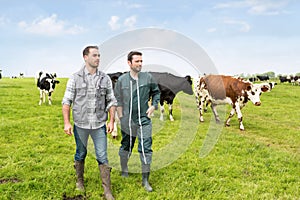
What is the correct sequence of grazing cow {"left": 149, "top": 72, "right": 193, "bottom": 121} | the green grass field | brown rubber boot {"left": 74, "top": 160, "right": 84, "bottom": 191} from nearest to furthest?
brown rubber boot {"left": 74, "top": 160, "right": 84, "bottom": 191}
the green grass field
grazing cow {"left": 149, "top": 72, "right": 193, "bottom": 121}

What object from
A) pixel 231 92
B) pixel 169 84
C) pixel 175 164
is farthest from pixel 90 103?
pixel 169 84

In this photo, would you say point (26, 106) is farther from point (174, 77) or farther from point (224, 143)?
point (224, 143)

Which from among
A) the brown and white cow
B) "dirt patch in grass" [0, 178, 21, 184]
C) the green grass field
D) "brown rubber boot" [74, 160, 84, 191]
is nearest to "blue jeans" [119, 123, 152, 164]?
the green grass field

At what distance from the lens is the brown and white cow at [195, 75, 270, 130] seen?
39.4 feet

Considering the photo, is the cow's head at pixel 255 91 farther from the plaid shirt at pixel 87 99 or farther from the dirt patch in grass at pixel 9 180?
the dirt patch in grass at pixel 9 180

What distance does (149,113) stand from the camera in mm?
5645

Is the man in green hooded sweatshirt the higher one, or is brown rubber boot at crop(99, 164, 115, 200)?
the man in green hooded sweatshirt

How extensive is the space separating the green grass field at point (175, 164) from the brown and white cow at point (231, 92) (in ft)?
3.31

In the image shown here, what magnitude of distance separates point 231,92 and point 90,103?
8.55m

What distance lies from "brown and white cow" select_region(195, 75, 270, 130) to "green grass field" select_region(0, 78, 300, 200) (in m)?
1.01

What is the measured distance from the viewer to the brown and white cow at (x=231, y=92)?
12.0 meters

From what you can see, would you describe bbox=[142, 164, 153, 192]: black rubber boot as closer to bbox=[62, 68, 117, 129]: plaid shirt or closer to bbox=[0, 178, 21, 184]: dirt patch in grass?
bbox=[62, 68, 117, 129]: plaid shirt

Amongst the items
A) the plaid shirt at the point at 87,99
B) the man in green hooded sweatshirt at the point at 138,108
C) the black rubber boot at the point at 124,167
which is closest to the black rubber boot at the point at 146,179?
the man in green hooded sweatshirt at the point at 138,108

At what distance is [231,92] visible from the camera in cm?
1245
